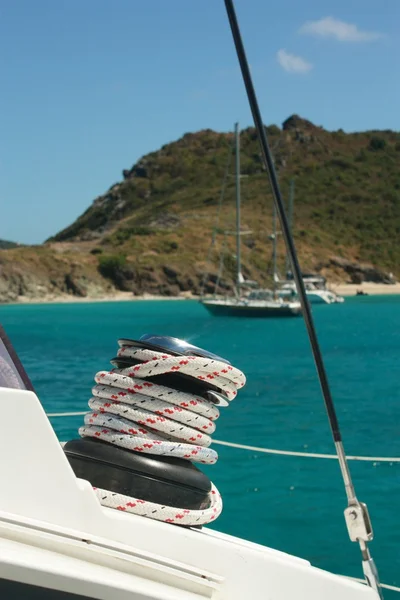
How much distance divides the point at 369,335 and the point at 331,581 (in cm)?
3251

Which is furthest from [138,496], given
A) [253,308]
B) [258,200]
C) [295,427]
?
[258,200]

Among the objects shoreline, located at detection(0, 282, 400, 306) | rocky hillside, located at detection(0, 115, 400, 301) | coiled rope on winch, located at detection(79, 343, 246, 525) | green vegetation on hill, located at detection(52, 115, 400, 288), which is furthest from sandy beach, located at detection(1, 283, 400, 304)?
coiled rope on winch, located at detection(79, 343, 246, 525)

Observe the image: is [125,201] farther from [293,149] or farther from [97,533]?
[97,533]

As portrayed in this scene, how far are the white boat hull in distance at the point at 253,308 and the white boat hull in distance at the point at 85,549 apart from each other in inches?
1737

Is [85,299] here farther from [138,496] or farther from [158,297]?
[138,496]

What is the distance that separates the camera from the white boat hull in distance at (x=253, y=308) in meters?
45.7

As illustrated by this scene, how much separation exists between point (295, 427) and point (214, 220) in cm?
8179

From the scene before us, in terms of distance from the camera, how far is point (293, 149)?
123 meters

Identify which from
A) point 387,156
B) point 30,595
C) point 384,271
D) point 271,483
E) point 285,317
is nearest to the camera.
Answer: point 30,595

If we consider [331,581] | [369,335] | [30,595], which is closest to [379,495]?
[331,581]

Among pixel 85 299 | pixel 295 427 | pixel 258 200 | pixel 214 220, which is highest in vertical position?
pixel 258 200

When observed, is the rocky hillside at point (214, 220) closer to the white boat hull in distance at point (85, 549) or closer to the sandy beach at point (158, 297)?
the sandy beach at point (158, 297)

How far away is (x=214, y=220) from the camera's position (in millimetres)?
92250

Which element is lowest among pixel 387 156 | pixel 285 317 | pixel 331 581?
pixel 285 317
